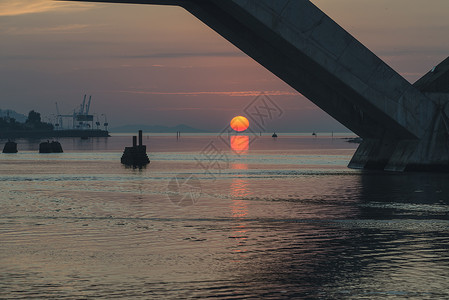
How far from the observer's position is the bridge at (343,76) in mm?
41844

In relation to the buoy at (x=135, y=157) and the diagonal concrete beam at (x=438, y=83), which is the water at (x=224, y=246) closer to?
the diagonal concrete beam at (x=438, y=83)

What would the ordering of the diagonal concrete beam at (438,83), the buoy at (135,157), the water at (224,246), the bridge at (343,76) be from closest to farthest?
the water at (224,246), the bridge at (343,76), the diagonal concrete beam at (438,83), the buoy at (135,157)

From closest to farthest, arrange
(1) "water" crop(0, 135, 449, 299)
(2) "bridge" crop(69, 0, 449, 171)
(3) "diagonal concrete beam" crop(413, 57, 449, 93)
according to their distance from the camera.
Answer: (1) "water" crop(0, 135, 449, 299), (2) "bridge" crop(69, 0, 449, 171), (3) "diagonal concrete beam" crop(413, 57, 449, 93)

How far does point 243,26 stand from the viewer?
46.7 metres

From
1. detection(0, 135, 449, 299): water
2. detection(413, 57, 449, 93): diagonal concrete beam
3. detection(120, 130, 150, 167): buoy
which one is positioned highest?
detection(413, 57, 449, 93): diagonal concrete beam

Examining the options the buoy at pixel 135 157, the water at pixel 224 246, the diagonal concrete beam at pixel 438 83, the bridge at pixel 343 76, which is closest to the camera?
the water at pixel 224 246

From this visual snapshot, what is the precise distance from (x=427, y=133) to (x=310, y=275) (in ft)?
118

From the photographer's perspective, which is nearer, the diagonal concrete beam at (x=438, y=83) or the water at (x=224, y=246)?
the water at (x=224, y=246)

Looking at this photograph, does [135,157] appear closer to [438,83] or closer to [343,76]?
[343,76]

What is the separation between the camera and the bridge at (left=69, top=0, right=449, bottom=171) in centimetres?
4184

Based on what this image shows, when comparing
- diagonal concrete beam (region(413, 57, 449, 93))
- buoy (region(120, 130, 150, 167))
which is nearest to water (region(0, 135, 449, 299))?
diagonal concrete beam (region(413, 57, 449, 93))

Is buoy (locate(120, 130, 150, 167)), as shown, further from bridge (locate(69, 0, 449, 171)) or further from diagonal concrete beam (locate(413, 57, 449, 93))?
diagonal concrete beam (locate(413, 57, 449, 93))

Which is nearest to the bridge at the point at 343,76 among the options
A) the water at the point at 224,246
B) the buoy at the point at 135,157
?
the water at the point at 224,246

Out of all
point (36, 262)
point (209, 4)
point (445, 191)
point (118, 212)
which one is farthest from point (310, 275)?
point (209, 4)
